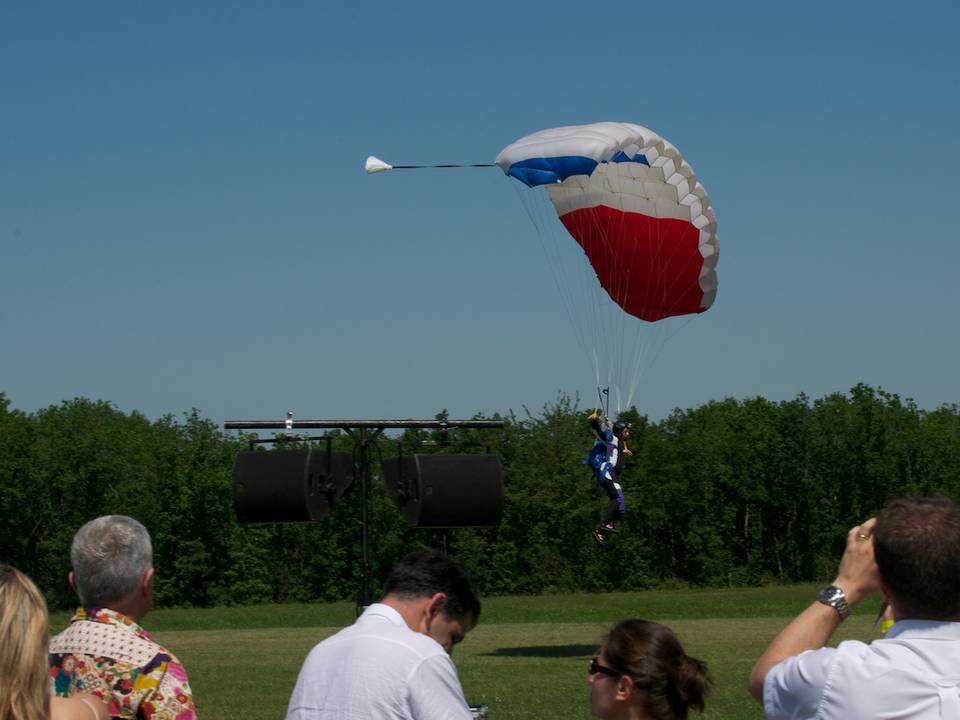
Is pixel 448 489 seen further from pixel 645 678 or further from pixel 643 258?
pixel 643 258

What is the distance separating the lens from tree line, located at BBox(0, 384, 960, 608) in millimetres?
47312

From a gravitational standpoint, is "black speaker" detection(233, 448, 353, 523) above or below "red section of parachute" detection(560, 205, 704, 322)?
below

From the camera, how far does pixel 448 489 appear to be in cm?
746

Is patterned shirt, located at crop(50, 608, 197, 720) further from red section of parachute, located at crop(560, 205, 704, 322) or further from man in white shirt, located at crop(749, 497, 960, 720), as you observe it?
red section of parachute, located at crop(560, 205, 704, 322)

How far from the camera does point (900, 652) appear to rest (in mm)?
2547

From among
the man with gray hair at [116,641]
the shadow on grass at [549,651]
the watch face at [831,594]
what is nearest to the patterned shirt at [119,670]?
the man with gray hair at [116,641]

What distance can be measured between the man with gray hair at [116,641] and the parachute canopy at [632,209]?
9914mm

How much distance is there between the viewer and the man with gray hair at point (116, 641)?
11.3ft

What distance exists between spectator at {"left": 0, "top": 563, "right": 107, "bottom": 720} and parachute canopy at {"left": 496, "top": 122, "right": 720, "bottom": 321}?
1077 centimetres

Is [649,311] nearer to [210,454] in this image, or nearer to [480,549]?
[480,549]

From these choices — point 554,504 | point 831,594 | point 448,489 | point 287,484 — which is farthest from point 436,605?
point 554,504

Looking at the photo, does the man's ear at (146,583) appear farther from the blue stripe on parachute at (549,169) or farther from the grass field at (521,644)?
the blue stripe on parachute at (549,169)

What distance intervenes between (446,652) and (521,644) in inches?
614

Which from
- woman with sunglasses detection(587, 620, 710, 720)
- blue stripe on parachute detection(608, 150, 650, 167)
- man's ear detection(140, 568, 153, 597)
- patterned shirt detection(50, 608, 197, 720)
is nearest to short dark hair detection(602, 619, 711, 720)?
woman with sunglasses detection(587, 620, 710, 720)
